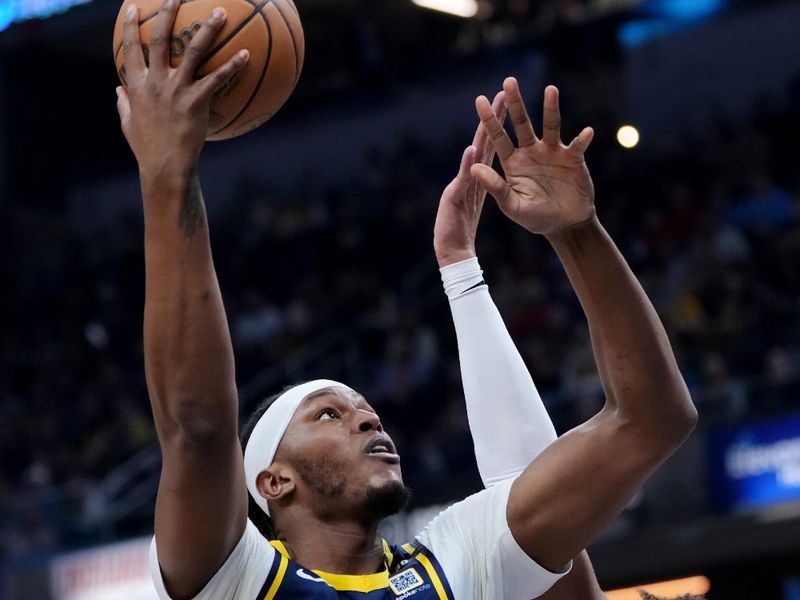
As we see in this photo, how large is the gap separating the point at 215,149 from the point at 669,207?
7.54 metres

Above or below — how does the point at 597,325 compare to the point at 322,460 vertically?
above

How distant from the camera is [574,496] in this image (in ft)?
9.36

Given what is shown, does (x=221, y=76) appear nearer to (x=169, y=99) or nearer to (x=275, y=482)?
(x=169, y=99)

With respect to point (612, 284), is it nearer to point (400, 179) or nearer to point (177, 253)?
point (177, 253)

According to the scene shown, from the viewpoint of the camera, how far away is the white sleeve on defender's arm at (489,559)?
9.71 feet

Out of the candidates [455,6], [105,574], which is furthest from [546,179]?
[455,6]

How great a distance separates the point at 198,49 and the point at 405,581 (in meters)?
1.24

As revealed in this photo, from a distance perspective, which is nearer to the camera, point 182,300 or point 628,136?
point 182,300

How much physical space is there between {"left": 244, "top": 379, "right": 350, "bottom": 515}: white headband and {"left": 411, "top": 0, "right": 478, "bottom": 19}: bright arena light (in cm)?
1240

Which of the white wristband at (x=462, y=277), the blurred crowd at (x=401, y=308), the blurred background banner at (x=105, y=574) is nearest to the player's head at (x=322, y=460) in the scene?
the white wristband at (x=462, y=277)

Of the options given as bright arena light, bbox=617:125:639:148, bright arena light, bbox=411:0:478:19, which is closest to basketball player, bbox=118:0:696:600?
bright arena light, bbox=617:125:639:148

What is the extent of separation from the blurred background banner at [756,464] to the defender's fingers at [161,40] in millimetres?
6676

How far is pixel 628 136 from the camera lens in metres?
12.3

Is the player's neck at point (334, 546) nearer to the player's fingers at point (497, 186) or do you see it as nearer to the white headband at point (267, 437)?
the white headband at point (267, 437)
